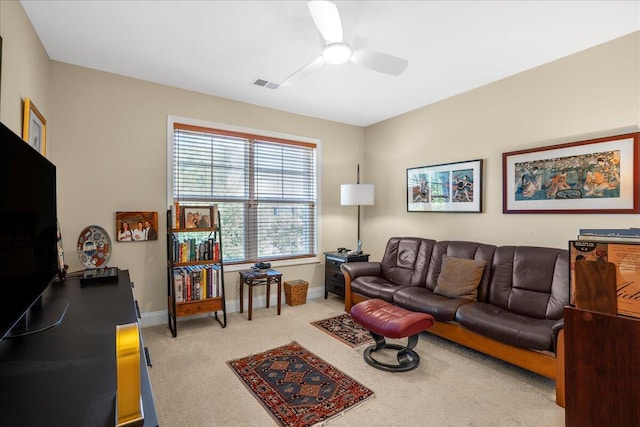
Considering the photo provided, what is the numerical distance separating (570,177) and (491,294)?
1.29 metres

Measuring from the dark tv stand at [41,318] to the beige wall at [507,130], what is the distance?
3.74 m

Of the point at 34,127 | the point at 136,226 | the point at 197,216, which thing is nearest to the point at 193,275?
the point at 197,216

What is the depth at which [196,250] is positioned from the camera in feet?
11.4

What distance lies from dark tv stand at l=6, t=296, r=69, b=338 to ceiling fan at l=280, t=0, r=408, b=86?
2.05 m

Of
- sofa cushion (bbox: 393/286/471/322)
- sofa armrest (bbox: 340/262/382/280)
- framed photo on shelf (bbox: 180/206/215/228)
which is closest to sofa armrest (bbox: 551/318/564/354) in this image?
sofa cushion (bbox: 393/286/471/322)

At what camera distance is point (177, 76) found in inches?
132

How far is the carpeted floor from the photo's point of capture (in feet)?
6.56

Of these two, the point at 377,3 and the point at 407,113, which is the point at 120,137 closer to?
the point at 377,3

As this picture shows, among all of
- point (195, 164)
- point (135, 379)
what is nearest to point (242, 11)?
point (195, 164)

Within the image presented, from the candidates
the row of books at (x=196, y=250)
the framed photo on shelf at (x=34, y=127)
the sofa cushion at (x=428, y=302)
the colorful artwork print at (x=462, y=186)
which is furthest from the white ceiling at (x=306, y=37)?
the sofa cushion at (x=428, y=302)

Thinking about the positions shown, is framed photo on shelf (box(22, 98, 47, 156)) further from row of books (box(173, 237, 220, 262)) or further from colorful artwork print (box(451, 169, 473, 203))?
colorful artwork print (box(451, 169, 473, 203))

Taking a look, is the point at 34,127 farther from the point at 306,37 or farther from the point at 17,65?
the point at 306,37

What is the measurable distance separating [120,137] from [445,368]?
3.83 metres

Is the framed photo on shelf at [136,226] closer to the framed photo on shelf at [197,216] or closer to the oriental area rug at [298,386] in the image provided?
the framed photo on shelf at [197,216]
